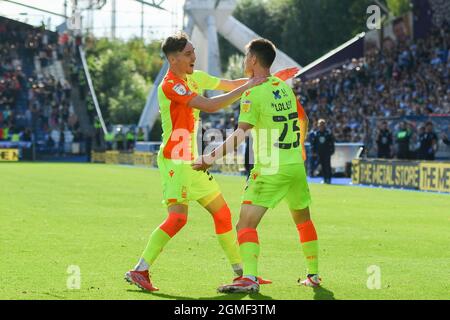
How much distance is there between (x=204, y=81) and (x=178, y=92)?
680mm

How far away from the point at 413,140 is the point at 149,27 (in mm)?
67569

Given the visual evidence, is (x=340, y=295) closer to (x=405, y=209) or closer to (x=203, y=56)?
(x=405, y=209)

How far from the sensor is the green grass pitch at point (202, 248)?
9.30m

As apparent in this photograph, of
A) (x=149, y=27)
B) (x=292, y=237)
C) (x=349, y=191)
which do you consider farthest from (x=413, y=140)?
(x=149, y=27)

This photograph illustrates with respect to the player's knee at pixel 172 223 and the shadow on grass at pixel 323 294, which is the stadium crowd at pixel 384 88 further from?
the player's knee at pixel 172 223

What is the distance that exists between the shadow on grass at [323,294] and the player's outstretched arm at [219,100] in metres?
1.97

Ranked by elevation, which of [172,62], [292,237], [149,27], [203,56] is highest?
[149,27]

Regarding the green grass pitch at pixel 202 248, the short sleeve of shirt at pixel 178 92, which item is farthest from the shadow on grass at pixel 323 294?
the short sleeve of shirt at pixel 178 92

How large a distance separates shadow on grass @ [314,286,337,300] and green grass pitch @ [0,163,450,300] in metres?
0.02

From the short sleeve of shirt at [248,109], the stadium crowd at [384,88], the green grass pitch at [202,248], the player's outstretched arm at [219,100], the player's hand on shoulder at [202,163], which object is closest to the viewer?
the player's hand on shoulder at [202,163]

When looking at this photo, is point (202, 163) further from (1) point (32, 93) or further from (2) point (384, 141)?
(1) point (32, 93)

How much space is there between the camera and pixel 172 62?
9555 millimetres

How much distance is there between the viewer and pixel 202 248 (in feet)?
43.0

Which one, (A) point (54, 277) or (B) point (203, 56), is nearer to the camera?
(A) point (54, 277)
